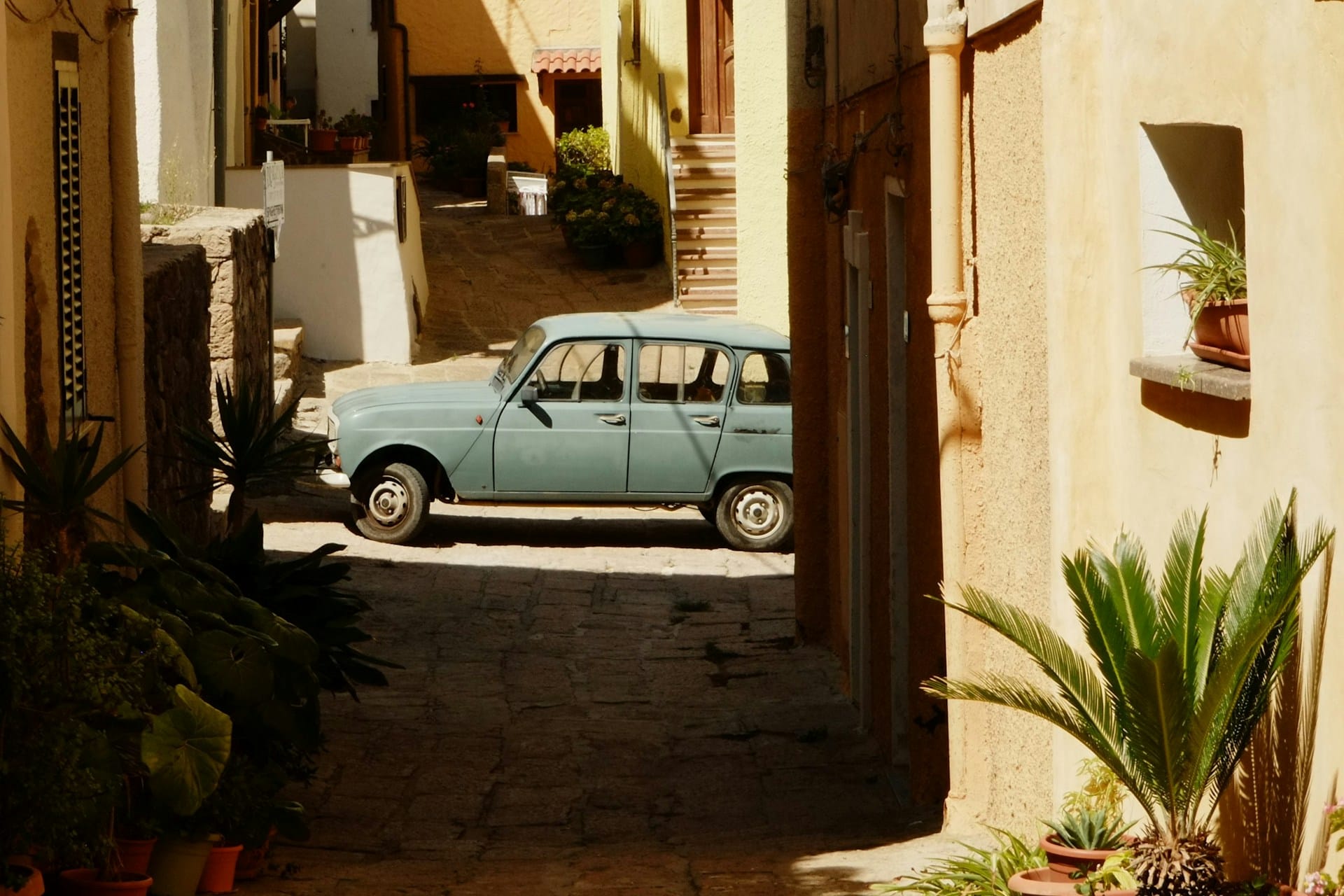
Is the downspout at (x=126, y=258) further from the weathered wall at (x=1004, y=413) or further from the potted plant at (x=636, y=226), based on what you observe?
the potted plant at (x=636, y=226)

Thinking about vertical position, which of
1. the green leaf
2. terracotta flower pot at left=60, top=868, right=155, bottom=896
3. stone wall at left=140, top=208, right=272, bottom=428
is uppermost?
stone wall at left=140, top=208, right=272, bottom=428

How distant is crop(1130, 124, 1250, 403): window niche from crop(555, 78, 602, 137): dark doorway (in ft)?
98.5

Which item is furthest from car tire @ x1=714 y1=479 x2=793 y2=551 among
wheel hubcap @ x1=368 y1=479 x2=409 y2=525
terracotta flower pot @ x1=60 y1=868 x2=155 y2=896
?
terracotta flower pot @ x1=60 y1=868 x2=155 y2=896

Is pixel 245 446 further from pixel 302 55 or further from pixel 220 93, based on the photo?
pixel 302 55

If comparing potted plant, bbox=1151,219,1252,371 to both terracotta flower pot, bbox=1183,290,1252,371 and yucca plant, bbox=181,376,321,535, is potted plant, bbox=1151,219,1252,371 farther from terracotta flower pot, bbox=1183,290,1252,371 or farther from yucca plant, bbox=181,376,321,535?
yucca plant, bbox=181,376,321,535

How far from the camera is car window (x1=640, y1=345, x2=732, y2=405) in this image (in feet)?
41.7

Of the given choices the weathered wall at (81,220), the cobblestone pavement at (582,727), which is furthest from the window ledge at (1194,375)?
the weathered wall at (81,220)

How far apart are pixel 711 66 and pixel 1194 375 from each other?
18199 millimetres

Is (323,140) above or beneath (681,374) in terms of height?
above

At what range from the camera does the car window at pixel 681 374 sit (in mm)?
12695

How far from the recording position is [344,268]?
18.0 metres

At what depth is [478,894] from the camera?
17.7 ft

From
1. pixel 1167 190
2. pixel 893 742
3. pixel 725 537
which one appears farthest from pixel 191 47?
pixel 1167 190

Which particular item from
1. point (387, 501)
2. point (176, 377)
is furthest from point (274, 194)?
point (176, 377)
